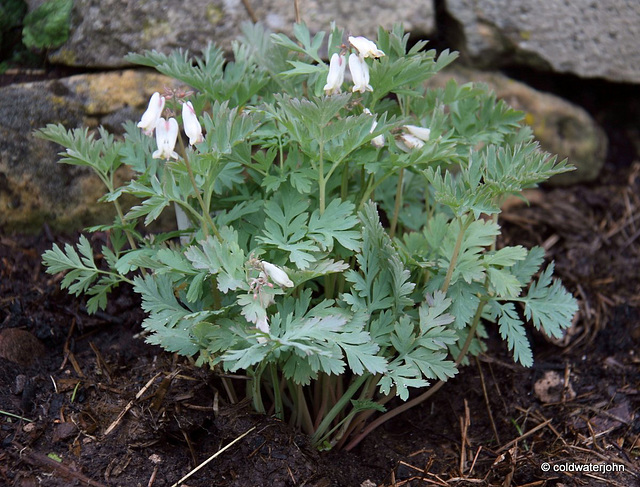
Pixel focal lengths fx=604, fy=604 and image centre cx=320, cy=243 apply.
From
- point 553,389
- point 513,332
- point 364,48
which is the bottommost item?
point 553,389

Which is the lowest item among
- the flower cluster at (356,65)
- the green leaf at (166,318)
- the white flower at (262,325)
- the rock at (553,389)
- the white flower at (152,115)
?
the rock at (553,389)

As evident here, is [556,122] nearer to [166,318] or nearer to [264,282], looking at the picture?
[264,282]

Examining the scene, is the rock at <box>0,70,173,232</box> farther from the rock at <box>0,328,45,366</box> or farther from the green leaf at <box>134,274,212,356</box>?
the green leaf at <box>134,274,212,356</box>

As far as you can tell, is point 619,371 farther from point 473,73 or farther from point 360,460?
point 473,73

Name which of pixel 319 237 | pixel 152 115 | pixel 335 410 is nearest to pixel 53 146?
pixel 152 115

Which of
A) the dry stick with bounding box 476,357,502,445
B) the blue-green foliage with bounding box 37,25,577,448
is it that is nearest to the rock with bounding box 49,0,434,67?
the blue-green foliage with bounding box 37,25,577,448

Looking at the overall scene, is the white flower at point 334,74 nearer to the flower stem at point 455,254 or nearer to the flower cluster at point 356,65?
the flower cluster at point 356,65

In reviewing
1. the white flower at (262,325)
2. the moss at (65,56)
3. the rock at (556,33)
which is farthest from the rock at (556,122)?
the white flower at (262,325)
